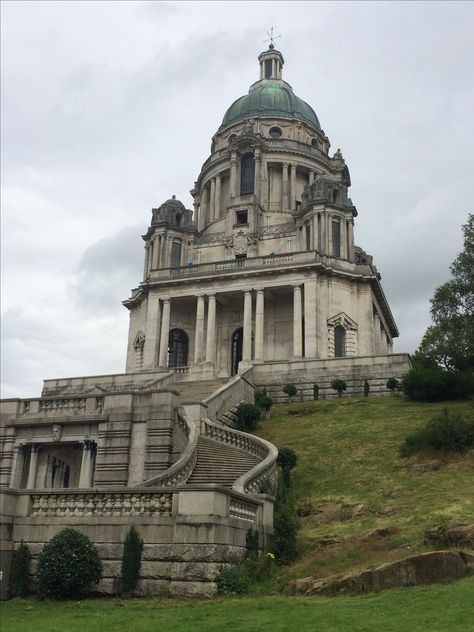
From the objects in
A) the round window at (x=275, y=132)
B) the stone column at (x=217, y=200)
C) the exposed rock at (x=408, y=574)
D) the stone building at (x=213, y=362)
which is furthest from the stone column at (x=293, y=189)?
the exposed rock at (x=408, y=574)

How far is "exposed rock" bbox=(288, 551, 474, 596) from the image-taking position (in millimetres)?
15203

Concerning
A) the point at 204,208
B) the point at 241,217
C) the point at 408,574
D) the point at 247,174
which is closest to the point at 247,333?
the point at 241,217

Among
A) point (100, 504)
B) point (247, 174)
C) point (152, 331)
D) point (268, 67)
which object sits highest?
point (268, 67)

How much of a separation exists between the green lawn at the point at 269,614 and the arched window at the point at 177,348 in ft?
127

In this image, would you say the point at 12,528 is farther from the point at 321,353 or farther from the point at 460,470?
the point at 321,353

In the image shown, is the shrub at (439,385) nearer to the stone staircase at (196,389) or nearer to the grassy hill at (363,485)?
the grassy hill at (363,485)

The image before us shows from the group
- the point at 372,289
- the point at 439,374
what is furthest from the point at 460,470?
the point at 372,289

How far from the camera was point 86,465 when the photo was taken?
26.5 meters

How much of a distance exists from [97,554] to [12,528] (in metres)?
2.84

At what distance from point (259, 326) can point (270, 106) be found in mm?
29315

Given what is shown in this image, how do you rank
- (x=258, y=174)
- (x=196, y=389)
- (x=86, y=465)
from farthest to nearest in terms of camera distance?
(x=258, y=174) → (x=196, y=389) → (x=86, y=465)

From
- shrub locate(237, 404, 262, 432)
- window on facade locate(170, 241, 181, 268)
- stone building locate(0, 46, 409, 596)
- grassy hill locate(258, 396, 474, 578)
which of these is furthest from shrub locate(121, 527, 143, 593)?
window on facade locate(170, 241, 181, 268)

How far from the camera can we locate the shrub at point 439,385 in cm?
3566

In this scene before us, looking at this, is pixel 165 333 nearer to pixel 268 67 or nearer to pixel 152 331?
pixel 152 331
